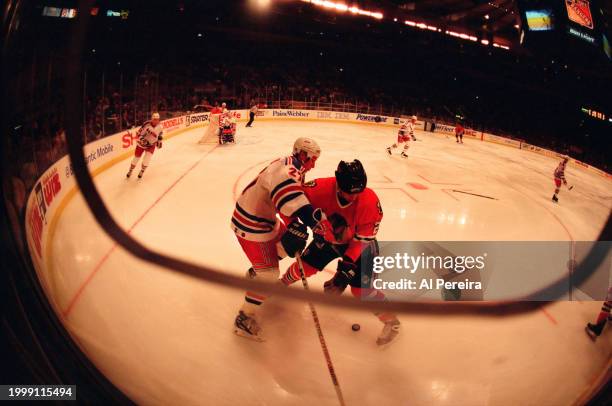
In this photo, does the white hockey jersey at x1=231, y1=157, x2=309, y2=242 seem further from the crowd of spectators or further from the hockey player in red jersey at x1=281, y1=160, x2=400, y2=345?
the crowd of spectators

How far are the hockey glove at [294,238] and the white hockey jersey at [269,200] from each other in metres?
0.13

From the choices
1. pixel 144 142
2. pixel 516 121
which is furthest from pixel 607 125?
pixel 144 142

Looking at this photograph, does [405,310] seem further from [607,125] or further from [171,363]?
[607,125]

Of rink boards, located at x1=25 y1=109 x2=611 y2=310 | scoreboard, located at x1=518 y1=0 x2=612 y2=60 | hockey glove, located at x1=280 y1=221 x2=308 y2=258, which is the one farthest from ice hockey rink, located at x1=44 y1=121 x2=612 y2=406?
scoreboard, located at x1=518 y1=0 x2=612 y2=60

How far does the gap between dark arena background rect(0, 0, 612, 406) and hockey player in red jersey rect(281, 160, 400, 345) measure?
18 millimetres

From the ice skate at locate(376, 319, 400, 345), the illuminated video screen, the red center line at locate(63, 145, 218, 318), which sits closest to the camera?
the red center line at locate(63, 145, 218, 318)

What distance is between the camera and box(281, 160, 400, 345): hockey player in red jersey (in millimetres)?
2791

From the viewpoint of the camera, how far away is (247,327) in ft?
9.84

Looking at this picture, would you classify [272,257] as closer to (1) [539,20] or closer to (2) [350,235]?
(2) [350,235]

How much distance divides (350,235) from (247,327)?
1232 mm

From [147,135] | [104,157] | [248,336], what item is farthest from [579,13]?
[104,157]

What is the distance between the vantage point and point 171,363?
263cm

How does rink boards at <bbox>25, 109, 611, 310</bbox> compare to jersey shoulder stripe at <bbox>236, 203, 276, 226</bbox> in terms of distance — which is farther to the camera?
jersey shoulder stripe at <bbox>236, 203, 276, 226</bbox>

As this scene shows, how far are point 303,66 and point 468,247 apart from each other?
2639cm
